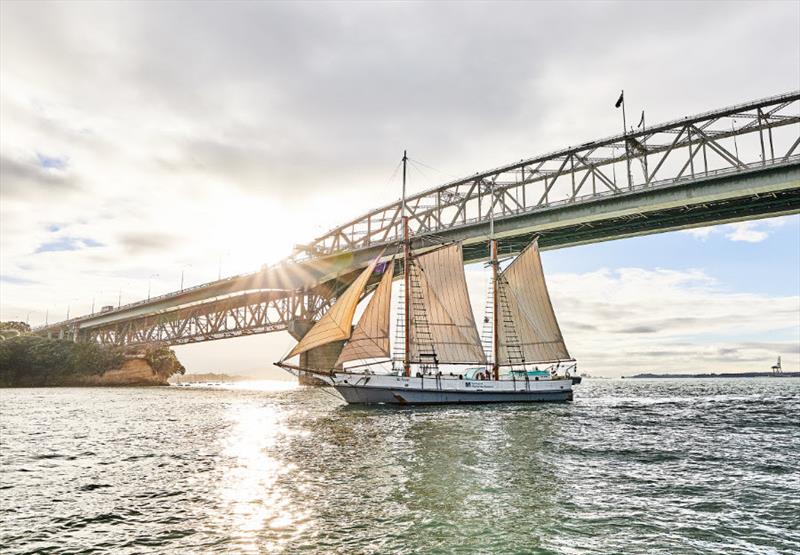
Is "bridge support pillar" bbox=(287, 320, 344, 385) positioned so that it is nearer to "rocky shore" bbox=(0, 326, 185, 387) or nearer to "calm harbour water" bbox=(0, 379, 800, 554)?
"rocky shore" bbox=(0, 326, 185, 387)

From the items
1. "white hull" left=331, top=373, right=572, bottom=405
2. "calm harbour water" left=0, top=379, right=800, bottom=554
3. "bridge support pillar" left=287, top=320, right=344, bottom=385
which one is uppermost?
"bridge support pillar" left=287, top=320, right=344, bottom=385

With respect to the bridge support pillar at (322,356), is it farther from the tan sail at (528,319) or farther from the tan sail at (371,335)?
the tan sail at (371,335)

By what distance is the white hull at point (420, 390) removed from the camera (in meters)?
43.5

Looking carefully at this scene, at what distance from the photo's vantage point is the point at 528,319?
5150cm

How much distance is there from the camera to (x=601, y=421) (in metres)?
32.8

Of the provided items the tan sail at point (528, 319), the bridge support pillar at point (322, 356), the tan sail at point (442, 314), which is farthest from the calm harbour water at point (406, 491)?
the bridge support pillar at point (322, 356)

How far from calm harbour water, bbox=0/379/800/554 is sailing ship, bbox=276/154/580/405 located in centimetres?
1599

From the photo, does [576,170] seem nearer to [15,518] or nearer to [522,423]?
[522,423]

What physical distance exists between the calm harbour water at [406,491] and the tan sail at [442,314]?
19.3 metres

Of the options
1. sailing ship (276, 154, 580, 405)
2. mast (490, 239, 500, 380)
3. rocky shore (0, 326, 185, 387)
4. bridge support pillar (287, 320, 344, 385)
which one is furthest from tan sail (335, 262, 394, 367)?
rocky shore (0, 326, 185, 387)

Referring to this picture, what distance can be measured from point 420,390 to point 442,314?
7.69 m

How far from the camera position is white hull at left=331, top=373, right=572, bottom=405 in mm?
43469

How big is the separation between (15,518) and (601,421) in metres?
29.8

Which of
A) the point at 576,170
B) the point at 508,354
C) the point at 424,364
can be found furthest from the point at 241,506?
the point at 576,170
